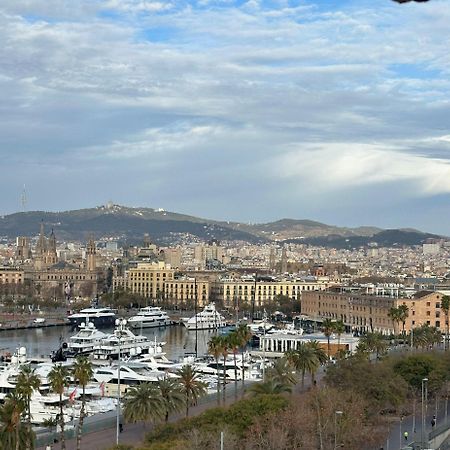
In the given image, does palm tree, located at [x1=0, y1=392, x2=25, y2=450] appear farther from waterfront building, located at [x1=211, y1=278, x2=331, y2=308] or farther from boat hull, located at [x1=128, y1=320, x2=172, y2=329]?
waterfront building, located at [x1=211, y1=278, x2=331, y2=308]

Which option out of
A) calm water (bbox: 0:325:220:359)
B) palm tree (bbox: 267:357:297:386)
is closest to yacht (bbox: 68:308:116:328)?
calm water (bbox: 0:325:220:359)

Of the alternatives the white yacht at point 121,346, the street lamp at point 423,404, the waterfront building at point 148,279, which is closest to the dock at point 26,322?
the waterfront building at point 148,279

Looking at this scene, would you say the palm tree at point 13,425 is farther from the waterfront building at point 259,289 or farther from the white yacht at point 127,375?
the waterfront building at point 259,289

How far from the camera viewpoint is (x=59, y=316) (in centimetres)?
10319

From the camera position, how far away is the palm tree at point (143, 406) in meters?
32.5

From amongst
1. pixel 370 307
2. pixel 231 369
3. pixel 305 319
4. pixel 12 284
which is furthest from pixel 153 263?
pixel 231 369

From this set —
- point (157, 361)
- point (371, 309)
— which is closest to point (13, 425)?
point (157, 361)

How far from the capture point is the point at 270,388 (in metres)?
36.3

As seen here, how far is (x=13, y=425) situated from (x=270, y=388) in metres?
12.1

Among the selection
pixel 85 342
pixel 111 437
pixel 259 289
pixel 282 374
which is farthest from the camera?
pixel 259 289

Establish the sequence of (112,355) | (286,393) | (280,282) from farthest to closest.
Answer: (280,282) < (112,355) < (286,393)

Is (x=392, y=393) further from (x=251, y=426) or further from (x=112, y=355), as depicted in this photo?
(x=112, y=355)

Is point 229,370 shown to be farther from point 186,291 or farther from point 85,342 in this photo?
point 186,291

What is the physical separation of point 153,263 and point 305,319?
123 feet
